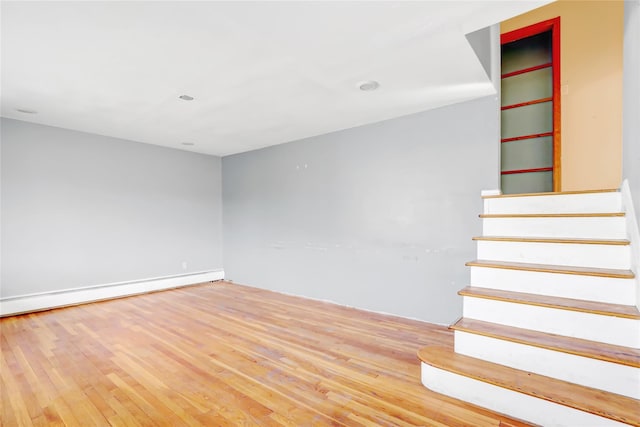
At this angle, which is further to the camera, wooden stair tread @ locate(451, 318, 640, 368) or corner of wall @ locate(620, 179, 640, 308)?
corner of wall @ locate(620, 179, 640, 308)

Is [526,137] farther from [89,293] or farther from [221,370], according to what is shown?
[89,293]

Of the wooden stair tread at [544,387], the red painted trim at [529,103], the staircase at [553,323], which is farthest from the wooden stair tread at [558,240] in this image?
the red painted trim at [529,103]

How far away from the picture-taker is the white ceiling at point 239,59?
175cm

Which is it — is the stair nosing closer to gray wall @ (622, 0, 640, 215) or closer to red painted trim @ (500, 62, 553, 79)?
gray wall @ (622, 0, 640, 215)

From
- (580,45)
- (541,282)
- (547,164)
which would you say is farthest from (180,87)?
(580,45)

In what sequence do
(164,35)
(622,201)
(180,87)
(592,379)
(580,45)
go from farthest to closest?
1. (580,45)
2. (180,87)
3. (622,201)
4. (164,35)
5. (592,379)

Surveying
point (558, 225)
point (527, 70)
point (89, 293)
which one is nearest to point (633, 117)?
point (558, 225)

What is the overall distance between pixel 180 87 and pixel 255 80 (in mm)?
756

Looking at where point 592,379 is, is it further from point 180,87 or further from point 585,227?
point 180,87

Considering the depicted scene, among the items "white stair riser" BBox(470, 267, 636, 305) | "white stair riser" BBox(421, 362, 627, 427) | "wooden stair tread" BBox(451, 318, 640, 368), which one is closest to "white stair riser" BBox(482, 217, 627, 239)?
"white stair riser" BBox(470, 267, 636, 305)

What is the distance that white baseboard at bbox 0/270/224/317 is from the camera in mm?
3763

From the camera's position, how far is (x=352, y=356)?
2.54m

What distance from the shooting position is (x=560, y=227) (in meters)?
2.28

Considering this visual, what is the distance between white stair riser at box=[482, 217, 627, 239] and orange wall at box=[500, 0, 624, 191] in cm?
147
